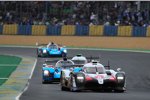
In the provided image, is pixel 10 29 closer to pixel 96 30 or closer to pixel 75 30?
pixel 75 30

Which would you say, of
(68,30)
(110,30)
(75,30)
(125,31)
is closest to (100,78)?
(125,31)

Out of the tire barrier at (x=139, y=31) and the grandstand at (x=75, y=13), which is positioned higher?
the grandstand at (x=75, y=13)

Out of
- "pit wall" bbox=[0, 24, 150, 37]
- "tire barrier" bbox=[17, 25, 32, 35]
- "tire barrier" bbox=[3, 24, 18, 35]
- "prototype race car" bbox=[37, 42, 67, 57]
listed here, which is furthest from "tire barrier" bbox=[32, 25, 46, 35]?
"prototype race car" bbox=[37, 42, 67, 57]

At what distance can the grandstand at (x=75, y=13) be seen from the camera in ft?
164

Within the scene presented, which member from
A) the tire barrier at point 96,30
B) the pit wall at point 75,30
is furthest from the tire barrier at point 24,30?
the tire barrier at point 96,30

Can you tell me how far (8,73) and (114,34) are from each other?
2250cm

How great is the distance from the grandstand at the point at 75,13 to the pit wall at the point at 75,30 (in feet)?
2.30

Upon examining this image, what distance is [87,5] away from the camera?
172 ft

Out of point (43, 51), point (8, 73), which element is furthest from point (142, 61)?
point (8, 73)

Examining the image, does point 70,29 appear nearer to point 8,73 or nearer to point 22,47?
point 22,47

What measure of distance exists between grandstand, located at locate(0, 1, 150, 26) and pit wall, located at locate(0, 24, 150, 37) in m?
0.70

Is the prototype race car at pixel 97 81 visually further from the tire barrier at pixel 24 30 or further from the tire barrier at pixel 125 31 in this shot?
the tire barrier at pixel 24 30

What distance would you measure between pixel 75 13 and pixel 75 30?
87.6 inches

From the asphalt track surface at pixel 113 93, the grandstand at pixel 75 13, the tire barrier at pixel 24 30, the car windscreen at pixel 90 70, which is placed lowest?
the asphalt track surface at pixel 113 93
